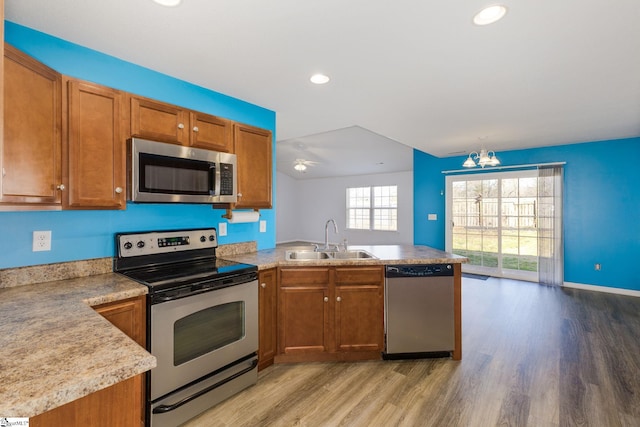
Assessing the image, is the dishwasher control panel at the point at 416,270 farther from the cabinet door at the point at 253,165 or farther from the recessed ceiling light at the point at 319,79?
the recessed ceiling light at the point at 319,79

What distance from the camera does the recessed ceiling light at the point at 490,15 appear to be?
1.65 meters

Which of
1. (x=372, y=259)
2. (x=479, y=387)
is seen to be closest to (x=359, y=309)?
(x=372, y=259)

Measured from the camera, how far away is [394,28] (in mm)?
1828

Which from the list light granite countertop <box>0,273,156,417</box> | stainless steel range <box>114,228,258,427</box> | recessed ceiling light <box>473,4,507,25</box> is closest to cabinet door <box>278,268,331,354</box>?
stainless steel range <box>114,228,258,427</box>

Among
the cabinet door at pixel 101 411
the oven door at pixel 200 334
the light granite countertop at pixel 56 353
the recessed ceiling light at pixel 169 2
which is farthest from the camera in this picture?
the oven door at pixel 200 334

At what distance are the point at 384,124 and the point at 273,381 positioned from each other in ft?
10.4

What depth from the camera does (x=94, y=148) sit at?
187 cm

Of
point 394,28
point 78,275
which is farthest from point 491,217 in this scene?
point 78,275

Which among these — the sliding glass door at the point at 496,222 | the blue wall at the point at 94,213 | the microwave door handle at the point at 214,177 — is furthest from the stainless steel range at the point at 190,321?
the sliding glass door at the point at 496,222

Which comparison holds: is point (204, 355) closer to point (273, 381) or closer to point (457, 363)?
point (273, 381)

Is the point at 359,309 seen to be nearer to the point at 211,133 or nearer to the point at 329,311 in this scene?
the point at 329,311

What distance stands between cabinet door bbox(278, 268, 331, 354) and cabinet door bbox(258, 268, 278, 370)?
0.17 ft

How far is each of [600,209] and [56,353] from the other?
22.0ft

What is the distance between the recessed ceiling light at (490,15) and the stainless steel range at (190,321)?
215cm
